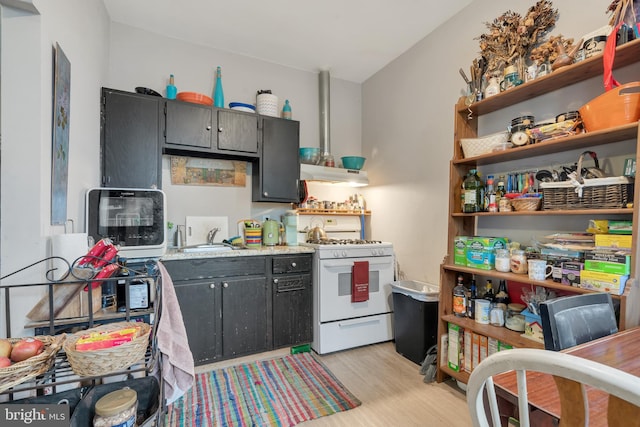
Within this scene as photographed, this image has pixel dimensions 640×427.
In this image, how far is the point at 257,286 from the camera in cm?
246

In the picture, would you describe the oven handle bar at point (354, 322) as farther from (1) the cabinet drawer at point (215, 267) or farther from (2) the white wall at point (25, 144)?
(2) the white wall at point (25, 144)

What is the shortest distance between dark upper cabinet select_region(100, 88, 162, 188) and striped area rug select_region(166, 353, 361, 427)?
1.62 m

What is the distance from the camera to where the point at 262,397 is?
197cm

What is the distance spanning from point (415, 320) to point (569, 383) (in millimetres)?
2031

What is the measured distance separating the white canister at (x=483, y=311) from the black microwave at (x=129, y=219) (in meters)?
2.28

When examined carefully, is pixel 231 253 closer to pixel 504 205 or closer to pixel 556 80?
pixel 504 205

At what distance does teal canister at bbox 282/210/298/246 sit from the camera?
297cm

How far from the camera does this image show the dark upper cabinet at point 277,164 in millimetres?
2846

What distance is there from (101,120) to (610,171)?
333cm

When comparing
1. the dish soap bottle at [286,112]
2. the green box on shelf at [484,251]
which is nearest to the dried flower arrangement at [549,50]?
the green box on shelf at [484,251]

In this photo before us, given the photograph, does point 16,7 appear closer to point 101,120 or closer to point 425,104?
point 101,120

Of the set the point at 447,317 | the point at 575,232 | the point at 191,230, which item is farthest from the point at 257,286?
the point at 575,232

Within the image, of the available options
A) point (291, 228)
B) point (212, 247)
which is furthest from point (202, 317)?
point (291, 228)

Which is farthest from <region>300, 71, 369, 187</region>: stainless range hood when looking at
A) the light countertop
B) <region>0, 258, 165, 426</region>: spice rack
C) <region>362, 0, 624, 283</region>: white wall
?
<region>0, 258, 165, 426</region>: spice rack
